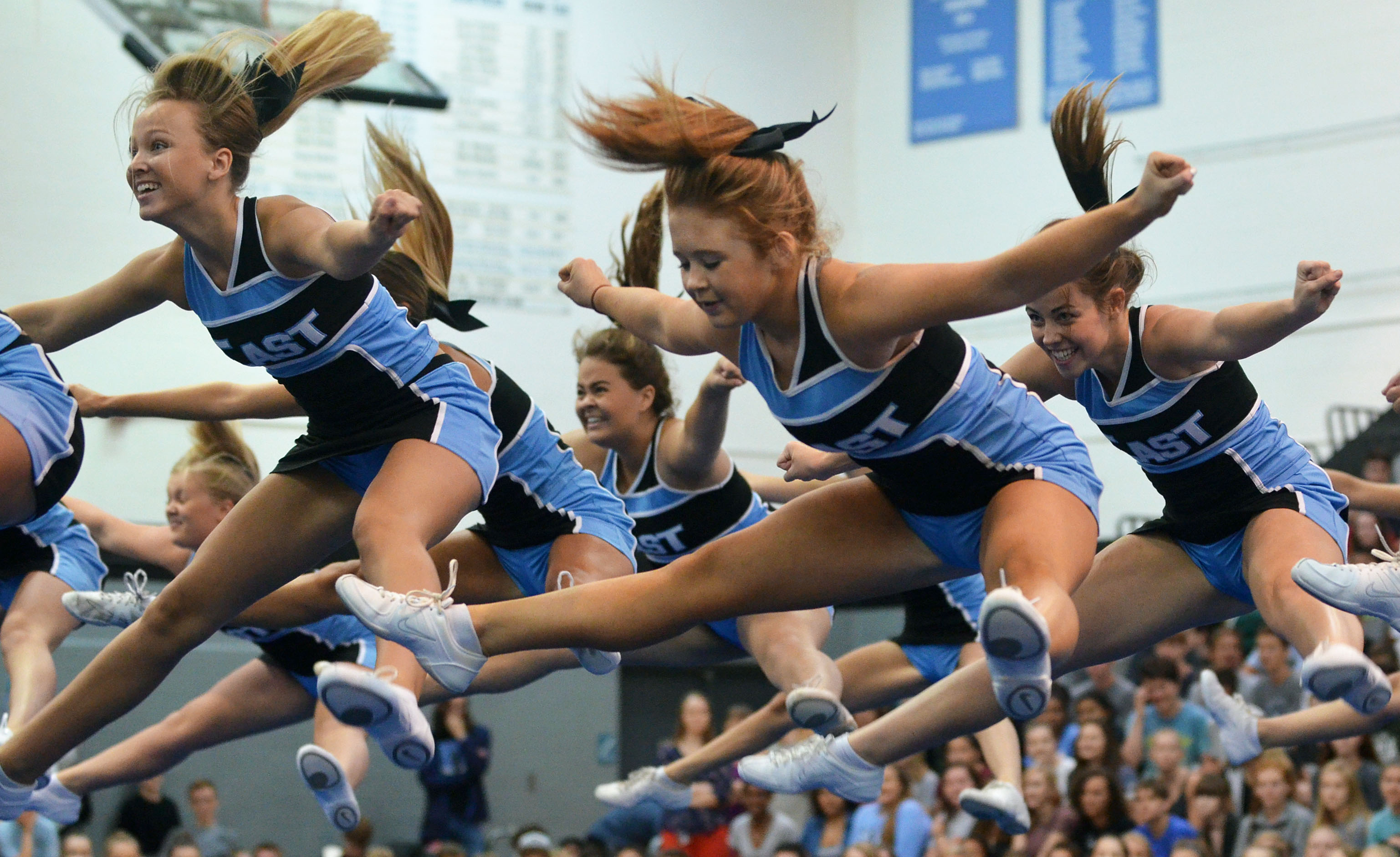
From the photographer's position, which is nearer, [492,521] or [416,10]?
[492,521]

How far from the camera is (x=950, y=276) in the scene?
3111 mm

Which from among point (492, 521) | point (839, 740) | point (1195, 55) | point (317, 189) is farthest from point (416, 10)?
point (839, 740)

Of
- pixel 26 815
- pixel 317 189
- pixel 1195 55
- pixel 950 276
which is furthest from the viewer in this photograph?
pixel 1195 55

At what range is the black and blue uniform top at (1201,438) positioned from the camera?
395 centimetres

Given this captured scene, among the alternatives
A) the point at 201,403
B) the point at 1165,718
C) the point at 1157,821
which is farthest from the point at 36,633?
the point at 1165,718

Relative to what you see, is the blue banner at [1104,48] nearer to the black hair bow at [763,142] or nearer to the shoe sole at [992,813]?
the shoe sole at [992,813]

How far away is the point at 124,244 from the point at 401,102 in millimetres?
2178

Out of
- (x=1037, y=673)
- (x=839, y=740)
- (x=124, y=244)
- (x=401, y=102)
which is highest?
(x=401, y=102)

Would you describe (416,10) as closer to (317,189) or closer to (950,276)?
(317,189)

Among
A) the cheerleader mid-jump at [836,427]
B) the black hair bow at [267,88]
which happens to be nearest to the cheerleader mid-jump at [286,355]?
the black hair bow at [267,88]

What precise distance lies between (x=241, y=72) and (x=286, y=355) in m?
0.70

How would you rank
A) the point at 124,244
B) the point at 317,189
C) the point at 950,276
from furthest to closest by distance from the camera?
the point at 317,189 < the point at 124,244 < the point at 950,276

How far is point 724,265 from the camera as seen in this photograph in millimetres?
3344

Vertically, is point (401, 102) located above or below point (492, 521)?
above
